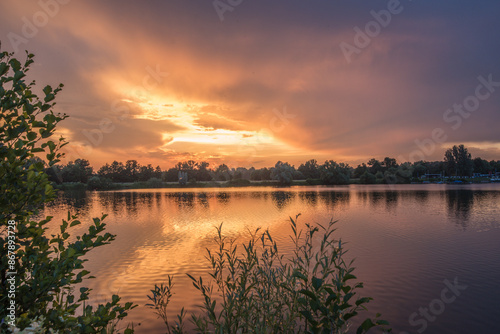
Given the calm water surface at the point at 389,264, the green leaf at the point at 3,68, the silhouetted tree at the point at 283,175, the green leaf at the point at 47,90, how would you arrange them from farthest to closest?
the silhouetted tree at the point at 283,175
the calm water surface at the point at 389,264
the green leaf at the point at 47,90
the green leaf at the point at 3,68

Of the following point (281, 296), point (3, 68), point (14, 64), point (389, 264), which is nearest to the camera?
point (3, 68)

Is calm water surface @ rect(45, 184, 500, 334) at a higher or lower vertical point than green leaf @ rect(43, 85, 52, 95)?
lower

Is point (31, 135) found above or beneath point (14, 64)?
beneath

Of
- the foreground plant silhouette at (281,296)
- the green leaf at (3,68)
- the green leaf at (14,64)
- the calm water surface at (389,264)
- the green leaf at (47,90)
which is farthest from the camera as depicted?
the calm water surface at (389,264)

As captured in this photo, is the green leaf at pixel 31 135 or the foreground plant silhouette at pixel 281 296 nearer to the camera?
the foreground plant silhouette at pixel 281 296

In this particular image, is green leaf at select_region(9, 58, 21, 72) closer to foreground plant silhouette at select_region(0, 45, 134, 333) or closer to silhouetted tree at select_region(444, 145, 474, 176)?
foreground plant silhouette at select_region(0, 45, 134, 333)

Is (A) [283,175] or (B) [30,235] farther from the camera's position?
(A) [283,175]

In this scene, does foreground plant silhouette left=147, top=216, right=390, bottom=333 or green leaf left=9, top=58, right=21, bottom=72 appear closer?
foreground plant silhouette left=147, top=216, right=390, bottom=333

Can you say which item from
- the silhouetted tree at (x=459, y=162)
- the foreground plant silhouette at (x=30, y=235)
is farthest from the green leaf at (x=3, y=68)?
the silhouetted tree at (x=459, y=162)

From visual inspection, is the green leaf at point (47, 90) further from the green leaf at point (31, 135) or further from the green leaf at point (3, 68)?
the green leaf at point (31, 135)

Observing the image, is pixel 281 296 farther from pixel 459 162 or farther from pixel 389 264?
pixel 459 162

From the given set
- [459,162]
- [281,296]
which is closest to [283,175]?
[459,162]

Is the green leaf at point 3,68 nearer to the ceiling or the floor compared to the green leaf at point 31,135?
nearer to the ceiling

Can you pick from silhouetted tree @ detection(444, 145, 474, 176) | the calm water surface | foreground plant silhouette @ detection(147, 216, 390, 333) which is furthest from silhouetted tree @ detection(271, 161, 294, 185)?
foreground plant silhouette @ detection(147, 216, 390, 333)
